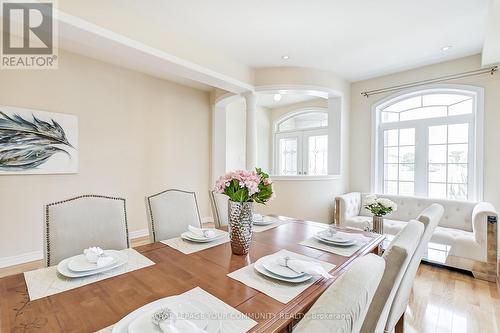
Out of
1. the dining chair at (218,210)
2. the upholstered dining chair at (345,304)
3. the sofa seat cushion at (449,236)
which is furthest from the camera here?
the sofa seat cushion at (449,236)

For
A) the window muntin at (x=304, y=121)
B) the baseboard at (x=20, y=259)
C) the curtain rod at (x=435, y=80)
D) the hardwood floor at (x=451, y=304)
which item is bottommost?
the hardwood floor at (x=451, y=304)

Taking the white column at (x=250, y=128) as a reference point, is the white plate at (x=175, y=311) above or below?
below

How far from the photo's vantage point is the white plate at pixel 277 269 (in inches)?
42.5

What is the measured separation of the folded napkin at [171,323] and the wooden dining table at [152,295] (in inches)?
6.8

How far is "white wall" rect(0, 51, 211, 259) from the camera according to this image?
2947mm

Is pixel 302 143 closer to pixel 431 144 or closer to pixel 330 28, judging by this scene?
pixel 431 144

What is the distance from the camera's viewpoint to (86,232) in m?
1.49

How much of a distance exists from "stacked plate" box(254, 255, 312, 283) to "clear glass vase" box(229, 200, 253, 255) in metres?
0.18

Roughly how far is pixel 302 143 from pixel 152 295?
540cm

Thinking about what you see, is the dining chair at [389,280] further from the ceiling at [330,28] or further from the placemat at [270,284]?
the ceiling at [330,28]

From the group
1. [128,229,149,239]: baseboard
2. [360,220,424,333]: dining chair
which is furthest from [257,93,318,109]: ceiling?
[360,220,424,333]: dining chair

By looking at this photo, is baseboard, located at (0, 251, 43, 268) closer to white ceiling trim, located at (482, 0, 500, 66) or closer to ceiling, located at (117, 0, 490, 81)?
ceiling, located at (117, 0, 490, 81)

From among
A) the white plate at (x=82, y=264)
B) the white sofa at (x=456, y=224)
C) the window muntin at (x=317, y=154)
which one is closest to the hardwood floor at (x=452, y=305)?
the white sofa at (x=456, y=224)

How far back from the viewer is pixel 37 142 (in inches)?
119
